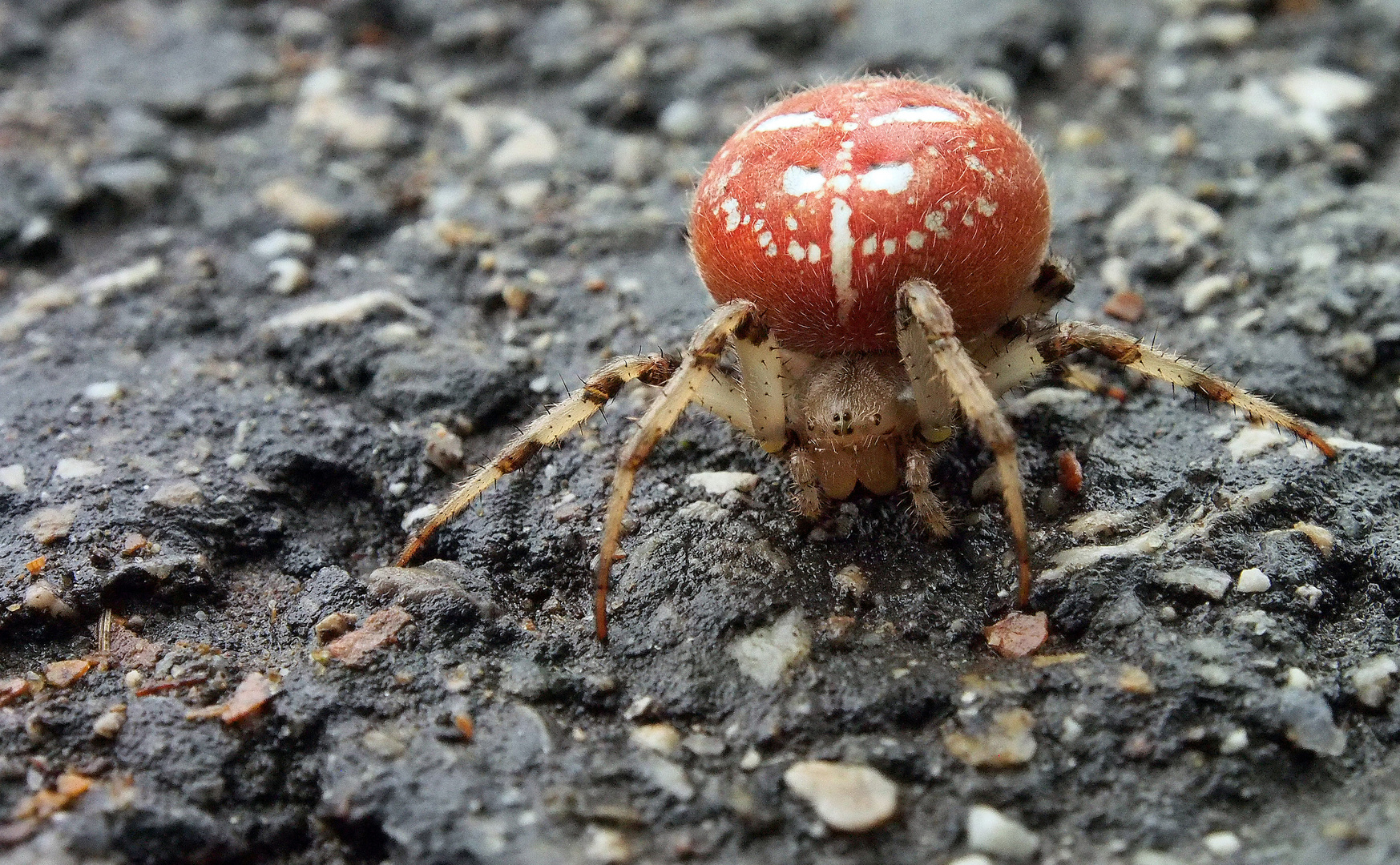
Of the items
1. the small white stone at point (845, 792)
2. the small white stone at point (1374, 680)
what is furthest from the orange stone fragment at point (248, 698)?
the small white stone at point (1374, 680)

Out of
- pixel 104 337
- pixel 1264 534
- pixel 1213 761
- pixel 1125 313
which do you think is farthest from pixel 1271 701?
pixel 104 337

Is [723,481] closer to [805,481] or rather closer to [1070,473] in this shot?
[805,481]

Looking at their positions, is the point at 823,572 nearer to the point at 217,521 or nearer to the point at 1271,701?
the point at 1271,701

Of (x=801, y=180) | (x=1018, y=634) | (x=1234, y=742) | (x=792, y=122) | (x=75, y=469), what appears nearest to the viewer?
(x=1234, y=742)

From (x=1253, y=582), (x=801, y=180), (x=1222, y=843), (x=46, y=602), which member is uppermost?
(x=801, y=180)

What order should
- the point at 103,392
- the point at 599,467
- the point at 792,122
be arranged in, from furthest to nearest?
1. the point at 103,392
2. the point at 599,467
3. the point at 792,122

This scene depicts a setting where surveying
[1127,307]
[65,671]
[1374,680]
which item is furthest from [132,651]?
[1127,307]
